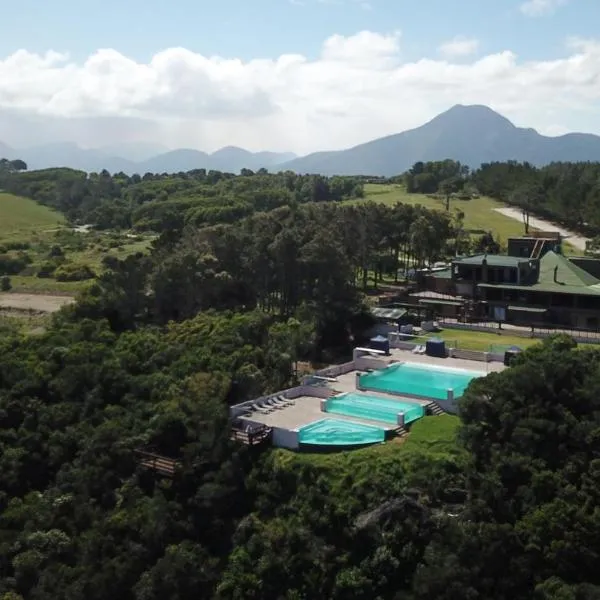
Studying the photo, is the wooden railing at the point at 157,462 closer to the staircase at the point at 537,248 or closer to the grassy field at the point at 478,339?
the grassy field at the point at 478,339

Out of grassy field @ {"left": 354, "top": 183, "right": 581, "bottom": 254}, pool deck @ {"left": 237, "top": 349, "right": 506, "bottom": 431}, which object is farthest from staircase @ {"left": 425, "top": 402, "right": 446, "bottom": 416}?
grassy field @ {"left": 354, "top": 183, "right": 581, "bottom": 254}

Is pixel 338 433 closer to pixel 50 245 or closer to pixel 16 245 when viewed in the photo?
pixel 16 245

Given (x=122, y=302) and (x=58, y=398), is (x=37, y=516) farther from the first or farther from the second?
(x=122, y=302)

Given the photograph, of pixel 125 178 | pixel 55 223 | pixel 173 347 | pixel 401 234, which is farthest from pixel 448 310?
pixel 125 178

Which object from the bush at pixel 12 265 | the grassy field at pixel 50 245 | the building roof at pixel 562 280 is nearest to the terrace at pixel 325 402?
the building roof at pixel 562 280

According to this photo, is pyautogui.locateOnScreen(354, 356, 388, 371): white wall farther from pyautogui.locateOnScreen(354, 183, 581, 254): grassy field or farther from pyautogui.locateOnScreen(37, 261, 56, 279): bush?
pyautogui.locateOnScreen(37, 261, 56, 279): bush
